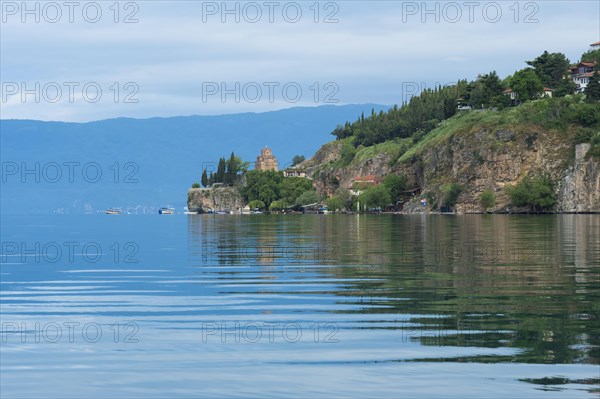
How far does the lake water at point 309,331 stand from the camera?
734 inches

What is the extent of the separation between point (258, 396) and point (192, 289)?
62.0 feet

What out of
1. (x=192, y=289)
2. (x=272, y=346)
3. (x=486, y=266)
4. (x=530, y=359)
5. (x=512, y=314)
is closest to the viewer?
(x=530, y=359)

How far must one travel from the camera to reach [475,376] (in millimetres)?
18938

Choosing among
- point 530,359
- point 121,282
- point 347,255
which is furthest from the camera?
point 347,255

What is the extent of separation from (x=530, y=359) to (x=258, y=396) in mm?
6083

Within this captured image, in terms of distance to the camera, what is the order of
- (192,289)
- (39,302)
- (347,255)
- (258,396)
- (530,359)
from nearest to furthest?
(258,396) → (530,359) → (39,302) → (192,289) → (347,255)

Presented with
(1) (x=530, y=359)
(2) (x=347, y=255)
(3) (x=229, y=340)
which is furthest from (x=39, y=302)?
(2) (x=347, y=255)

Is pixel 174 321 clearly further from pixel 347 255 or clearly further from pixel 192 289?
pixel 347 255

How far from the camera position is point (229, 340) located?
2355 centimetres

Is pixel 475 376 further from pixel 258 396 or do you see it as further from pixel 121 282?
pixel 121 282

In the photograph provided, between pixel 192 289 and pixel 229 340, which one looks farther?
pixel 192 289

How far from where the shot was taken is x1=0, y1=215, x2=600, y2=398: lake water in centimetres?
1866

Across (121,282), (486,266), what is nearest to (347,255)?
(486,266)

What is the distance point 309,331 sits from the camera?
24.7 meters
